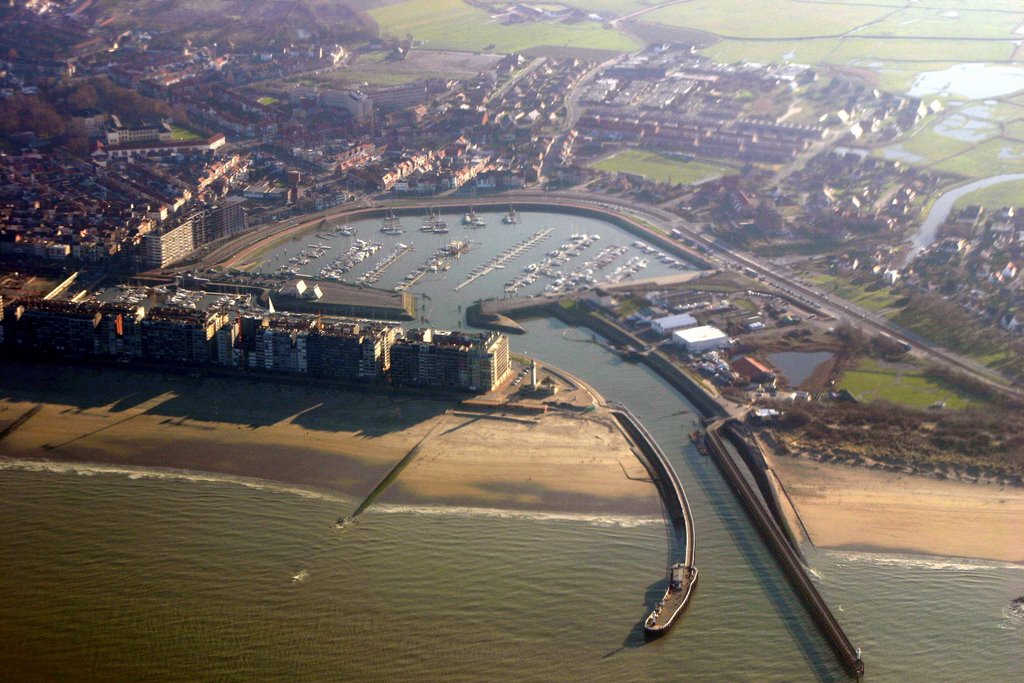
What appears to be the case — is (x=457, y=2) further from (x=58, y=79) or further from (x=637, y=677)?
(x=637, y=677)

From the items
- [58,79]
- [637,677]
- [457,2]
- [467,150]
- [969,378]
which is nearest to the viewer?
[637,677]

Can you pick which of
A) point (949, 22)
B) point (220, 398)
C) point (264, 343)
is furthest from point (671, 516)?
point (949, 22)

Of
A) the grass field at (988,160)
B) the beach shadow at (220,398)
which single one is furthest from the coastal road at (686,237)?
the grass field at (988,160)

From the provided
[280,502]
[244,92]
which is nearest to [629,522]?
[280,502]

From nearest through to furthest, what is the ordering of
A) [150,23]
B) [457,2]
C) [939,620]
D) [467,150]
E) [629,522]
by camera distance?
[939,620], [629,522], [467,150], [150,23], [457,2]

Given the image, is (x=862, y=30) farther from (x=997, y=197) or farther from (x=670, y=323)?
(x=670, y=323)

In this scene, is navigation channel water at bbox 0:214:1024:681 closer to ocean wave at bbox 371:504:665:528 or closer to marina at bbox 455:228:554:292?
ocean wave at bbox 371:504:665:528

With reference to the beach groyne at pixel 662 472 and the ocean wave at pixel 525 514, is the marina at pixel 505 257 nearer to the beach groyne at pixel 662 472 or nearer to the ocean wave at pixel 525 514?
the beach groyne at pixel 662 472
